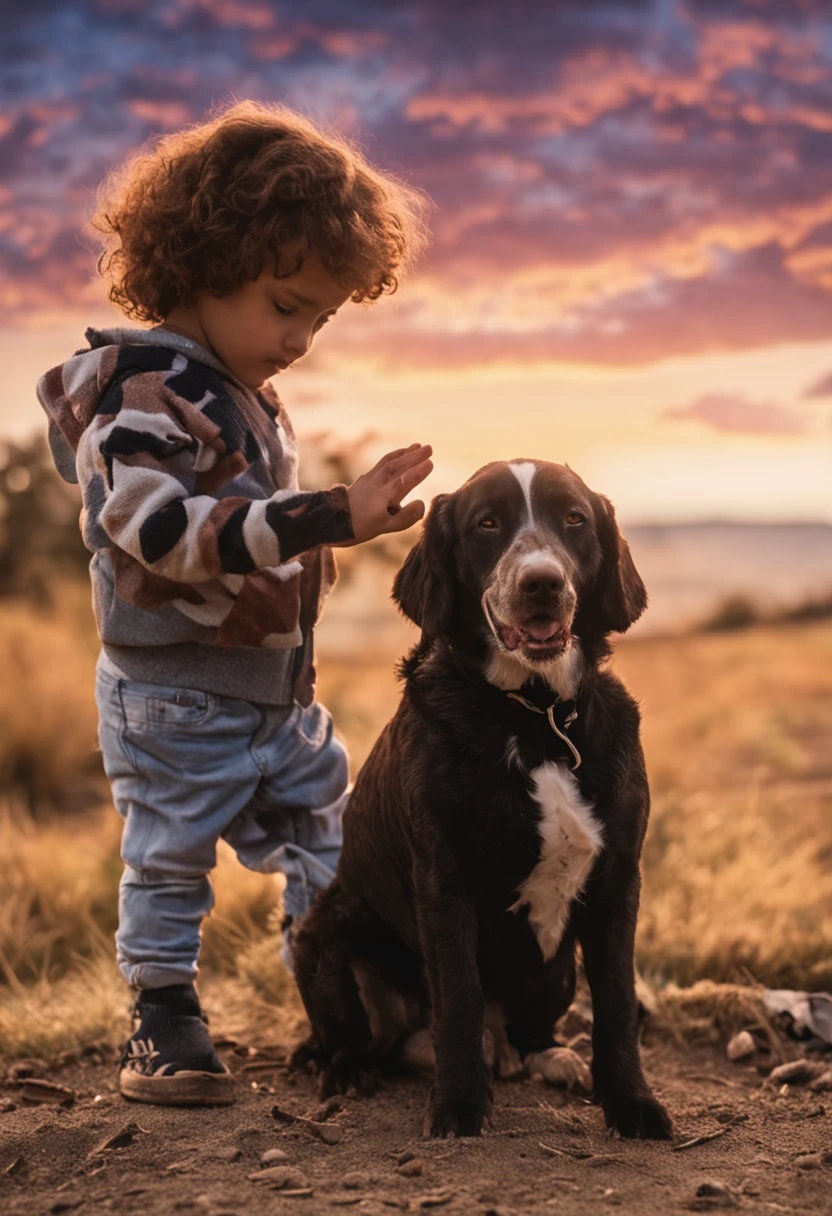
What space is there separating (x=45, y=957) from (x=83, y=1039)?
0.77 m

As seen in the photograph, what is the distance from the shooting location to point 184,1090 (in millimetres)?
3373

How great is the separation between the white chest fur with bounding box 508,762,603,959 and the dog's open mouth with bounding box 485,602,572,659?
0.91ft

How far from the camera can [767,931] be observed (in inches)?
185

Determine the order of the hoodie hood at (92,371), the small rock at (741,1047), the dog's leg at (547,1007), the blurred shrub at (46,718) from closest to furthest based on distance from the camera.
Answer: the dog's leg at (547,1007) → the hoodie hood at (92,371) → the small rock at (741,1047) → the blurred shrub at (46,718)

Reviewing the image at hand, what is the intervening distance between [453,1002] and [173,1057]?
93cm

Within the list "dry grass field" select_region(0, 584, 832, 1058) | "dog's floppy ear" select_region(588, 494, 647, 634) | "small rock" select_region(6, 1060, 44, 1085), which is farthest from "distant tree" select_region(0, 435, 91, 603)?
"dog's floppy ear" select_region(588, 494, 647, 634)

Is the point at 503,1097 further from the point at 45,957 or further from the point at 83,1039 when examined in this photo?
the point at 45,957

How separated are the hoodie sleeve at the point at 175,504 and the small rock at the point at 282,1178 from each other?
1365mm

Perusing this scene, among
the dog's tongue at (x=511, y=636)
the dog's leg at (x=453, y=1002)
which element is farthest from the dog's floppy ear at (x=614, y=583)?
the dog's leg at (x=453, y=1002)

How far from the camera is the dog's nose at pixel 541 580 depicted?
2.85 meters

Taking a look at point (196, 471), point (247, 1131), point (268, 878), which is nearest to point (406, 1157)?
point (247, 1131)

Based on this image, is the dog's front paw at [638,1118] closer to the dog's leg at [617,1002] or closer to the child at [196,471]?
the dog's leg at [617,1002]

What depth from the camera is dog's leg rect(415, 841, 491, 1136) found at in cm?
296

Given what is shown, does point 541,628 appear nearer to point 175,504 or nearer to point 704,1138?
point 175,504
